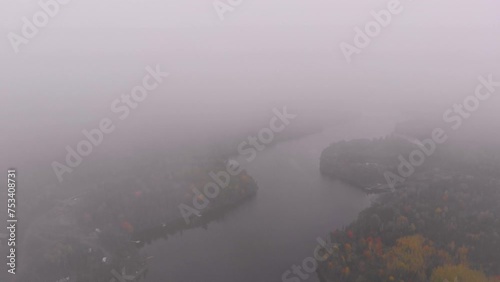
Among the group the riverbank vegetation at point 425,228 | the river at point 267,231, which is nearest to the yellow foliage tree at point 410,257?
the riverbank vegetation at point 425,228

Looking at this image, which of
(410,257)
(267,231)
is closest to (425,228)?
(410,257)

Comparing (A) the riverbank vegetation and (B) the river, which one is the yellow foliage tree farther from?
(B) the river

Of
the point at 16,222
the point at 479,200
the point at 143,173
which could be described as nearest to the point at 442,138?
the point at 479,200

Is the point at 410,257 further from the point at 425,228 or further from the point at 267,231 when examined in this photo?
the point at 267,231

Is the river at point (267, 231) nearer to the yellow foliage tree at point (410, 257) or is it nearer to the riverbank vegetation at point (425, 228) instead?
the riverbank vegetation at point (425, 228)

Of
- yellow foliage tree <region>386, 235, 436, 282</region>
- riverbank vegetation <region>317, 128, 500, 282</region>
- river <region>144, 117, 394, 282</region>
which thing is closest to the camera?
yellow foliage tree <region>386, 235, 436, 282</region>

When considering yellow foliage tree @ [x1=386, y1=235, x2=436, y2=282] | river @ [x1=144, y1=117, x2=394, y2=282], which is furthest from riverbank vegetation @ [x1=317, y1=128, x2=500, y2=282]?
river @ [x1=144, y1=117, x2=394, y2=282]

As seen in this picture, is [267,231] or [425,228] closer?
[425,228]

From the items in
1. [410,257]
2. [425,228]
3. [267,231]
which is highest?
[267,231]
